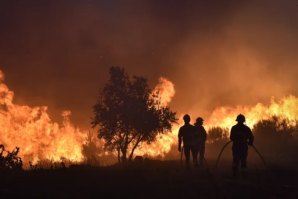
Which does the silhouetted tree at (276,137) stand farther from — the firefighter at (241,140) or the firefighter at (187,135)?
the firefighter at (241,140)

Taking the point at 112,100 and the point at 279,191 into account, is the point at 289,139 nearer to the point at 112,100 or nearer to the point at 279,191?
the point at 112,100

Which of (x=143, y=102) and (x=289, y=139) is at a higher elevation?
(x=143, y=102)

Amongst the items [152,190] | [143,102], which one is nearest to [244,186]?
[152,190]

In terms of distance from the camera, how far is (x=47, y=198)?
1602 centimetres

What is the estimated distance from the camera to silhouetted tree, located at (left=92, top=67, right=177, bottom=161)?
41.6 meters

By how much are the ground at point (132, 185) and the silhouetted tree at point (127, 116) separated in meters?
19.2

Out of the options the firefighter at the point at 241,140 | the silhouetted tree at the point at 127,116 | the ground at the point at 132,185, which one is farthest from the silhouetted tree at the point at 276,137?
the ground at the point at 132,185

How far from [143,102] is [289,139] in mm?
15924

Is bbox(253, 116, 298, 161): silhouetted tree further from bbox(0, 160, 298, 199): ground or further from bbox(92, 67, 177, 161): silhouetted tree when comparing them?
bbox(0, 160, 298, 199): ground

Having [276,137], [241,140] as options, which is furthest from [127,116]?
[241,140]

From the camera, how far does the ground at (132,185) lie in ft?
55.9

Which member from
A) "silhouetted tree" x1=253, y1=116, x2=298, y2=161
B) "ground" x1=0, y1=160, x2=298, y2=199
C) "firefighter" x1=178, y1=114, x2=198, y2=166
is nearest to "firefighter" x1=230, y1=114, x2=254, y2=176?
"ground" x1=0, y1=160, x2=298, y2=199

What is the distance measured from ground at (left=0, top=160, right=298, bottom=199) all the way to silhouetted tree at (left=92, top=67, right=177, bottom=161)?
62.9 feet

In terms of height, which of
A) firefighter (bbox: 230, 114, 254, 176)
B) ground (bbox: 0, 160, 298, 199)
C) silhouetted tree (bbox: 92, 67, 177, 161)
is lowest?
ground (bbox: 0, 160, 298, 199)
